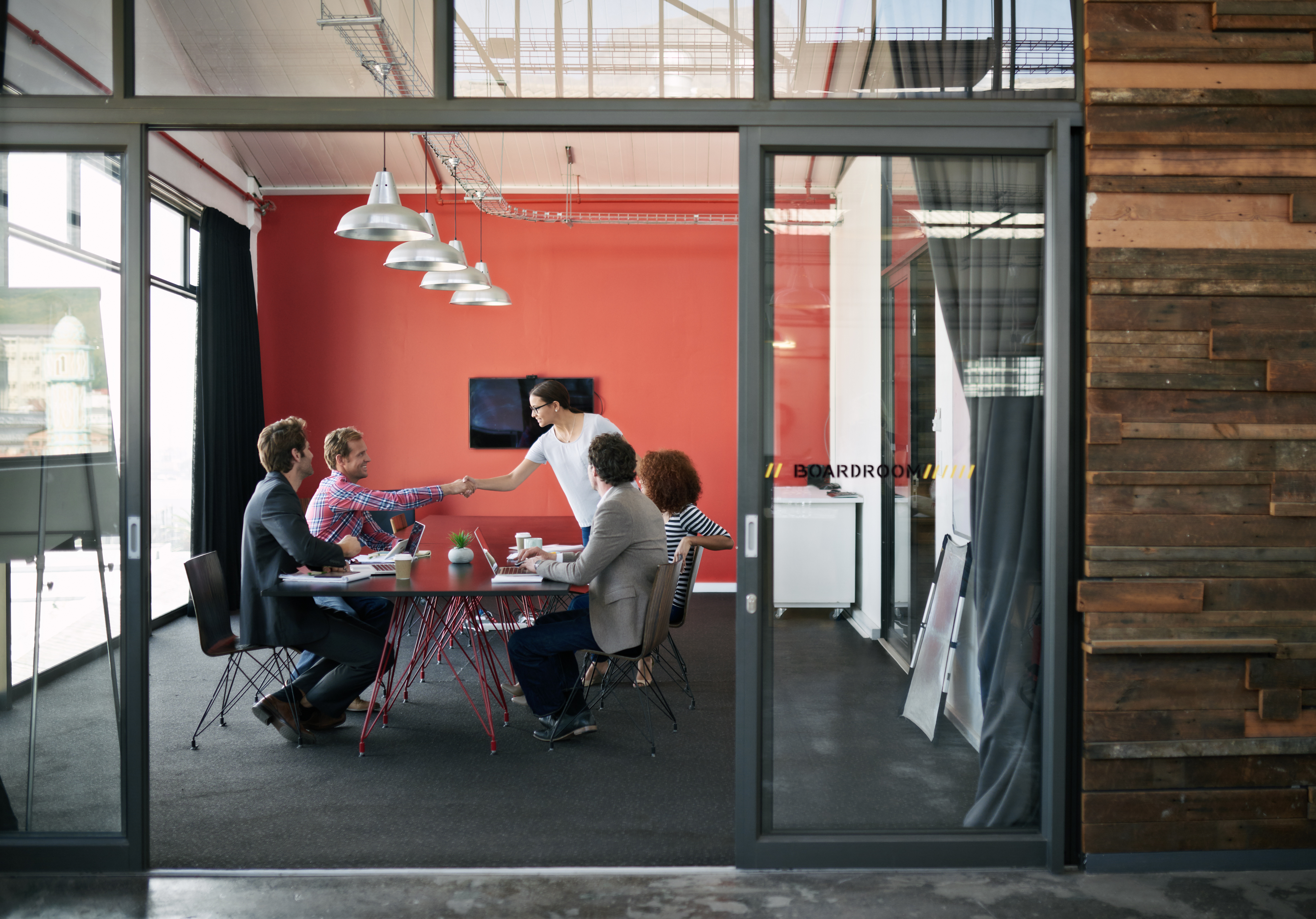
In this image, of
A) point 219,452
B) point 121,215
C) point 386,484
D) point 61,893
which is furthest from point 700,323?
point 61,893

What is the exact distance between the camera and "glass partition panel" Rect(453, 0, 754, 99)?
9.19 ft

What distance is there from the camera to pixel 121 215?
2820 millimetres

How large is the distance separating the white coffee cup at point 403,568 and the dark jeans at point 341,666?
0.48 meters

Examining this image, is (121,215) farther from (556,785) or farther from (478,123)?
(556,785)

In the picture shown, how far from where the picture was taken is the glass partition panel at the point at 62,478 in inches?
112

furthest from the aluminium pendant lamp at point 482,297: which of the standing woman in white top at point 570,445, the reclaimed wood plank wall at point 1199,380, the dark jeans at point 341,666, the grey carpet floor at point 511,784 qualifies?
the reclaimed wood plank wall at point 1199,380

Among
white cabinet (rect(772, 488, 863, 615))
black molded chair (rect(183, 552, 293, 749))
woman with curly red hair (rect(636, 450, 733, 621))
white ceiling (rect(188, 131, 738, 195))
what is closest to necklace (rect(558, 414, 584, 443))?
woman with curly red hair (rect(636, 450, 733, 621))

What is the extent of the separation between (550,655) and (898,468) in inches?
73.7

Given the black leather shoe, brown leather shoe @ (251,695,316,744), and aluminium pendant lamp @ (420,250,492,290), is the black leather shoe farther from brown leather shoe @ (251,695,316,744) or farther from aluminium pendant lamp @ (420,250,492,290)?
aluminium pendant lamp @ (420,250,492,290)

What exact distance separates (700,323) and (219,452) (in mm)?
3823

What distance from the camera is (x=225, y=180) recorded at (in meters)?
6.99

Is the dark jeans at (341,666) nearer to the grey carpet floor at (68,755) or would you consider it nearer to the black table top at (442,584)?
the black table top at (442,584)

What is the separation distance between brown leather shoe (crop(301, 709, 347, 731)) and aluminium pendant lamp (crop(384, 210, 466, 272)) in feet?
6.85

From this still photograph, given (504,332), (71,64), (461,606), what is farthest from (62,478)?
(504,332)
